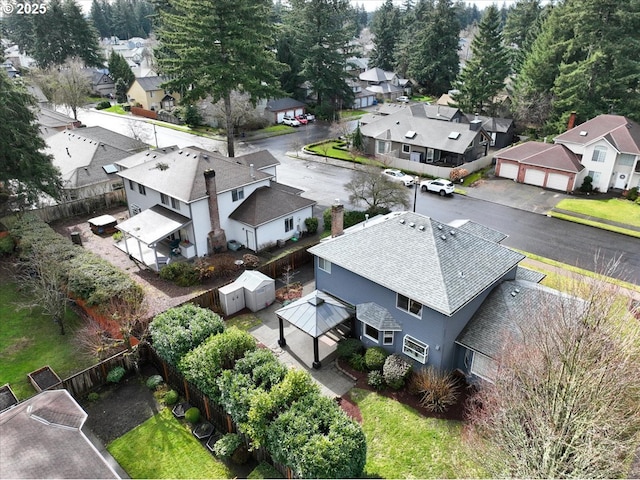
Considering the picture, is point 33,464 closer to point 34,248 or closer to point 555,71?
point 34,248

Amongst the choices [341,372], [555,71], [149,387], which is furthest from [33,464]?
[555,71]

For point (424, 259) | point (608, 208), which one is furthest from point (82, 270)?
point (608, 208)

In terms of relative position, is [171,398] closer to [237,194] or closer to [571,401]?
[571,401]

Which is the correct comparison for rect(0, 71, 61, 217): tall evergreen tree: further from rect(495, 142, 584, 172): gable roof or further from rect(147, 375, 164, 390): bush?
rect(495, 142, 584, 172): gable roof

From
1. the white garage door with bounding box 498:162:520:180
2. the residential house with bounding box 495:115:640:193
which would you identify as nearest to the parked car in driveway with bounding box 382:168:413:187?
the white garage door with bounding box 498:162:520:180

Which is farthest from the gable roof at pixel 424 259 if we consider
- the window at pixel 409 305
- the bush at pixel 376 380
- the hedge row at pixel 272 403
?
the hedge row at pixel 272 403

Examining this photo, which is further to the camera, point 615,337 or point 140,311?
point 140,311
